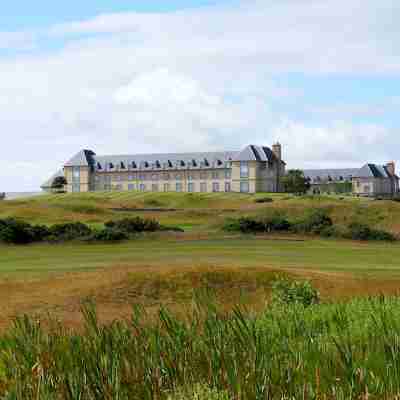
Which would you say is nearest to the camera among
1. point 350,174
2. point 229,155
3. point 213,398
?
point 213,398

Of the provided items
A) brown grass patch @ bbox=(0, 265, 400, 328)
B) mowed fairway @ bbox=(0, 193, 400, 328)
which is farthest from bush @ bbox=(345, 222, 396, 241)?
brown grass patch @ bbox=(0, 265, 400, 328)

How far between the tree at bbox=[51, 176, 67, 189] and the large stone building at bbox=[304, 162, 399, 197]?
5885 centimetres

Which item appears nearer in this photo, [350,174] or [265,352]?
[265,352]

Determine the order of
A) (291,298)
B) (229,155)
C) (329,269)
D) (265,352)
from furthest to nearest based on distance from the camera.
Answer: (229,155) → (329,269) → (291,298) → (265,352)

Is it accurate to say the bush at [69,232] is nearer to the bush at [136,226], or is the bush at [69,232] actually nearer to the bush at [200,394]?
the bush at [136,226]

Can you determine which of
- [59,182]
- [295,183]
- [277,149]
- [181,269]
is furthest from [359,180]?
[181,269]

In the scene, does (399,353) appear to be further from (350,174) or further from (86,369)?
(350,174)

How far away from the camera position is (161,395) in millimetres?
7816

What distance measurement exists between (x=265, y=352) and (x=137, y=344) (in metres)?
1.51

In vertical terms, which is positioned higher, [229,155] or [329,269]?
[229,155]

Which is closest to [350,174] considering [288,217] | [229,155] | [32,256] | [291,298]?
[229,155]

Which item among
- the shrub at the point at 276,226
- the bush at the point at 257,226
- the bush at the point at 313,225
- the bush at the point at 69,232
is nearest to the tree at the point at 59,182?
the bush at the point at 257,226

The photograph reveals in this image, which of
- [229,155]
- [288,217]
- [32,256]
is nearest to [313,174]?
[229,155]

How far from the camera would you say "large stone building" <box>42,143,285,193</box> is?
16475 centimetres
